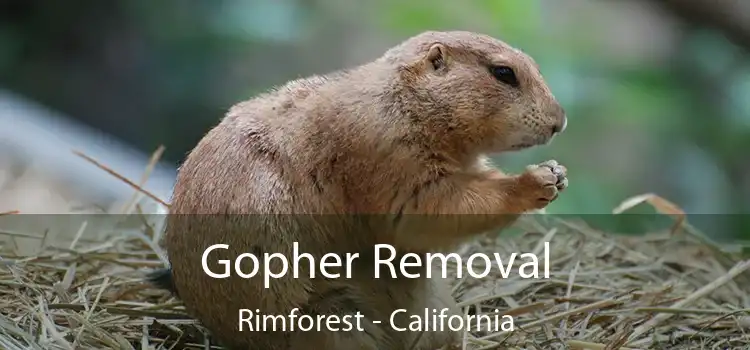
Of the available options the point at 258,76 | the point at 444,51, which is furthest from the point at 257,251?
the point at 258,76

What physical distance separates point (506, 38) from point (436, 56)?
4.36ft

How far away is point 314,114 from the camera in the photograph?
2.37 metres

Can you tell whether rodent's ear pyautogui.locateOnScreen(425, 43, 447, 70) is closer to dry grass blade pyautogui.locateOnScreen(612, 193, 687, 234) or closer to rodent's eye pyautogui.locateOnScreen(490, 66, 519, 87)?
rodent's eye pyautogui.locateOnScreen(490, 66, 519, 87)

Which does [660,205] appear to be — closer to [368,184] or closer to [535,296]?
[535,296]

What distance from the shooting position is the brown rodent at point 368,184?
7.31ft

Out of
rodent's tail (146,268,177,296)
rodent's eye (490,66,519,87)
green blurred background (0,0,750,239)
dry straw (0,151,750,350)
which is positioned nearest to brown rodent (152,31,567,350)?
rodent's eye (490,66,519,87)

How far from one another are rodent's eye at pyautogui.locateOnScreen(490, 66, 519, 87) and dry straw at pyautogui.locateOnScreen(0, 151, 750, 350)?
640 millimetres

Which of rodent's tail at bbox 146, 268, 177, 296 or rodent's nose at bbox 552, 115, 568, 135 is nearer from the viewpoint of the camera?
rodent's nose at bbox 552, 115, 568, 135

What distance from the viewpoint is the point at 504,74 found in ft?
7.48

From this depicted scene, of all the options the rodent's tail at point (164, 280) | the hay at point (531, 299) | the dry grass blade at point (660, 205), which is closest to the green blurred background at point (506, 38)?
the dry grass blade at point (660, 205)

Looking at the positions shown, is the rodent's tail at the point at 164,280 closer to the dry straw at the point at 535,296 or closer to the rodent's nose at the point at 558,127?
the dry straw at the point at 535,296

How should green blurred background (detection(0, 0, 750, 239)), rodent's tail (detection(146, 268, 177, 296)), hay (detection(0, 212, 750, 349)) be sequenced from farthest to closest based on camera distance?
green blurred background (detection(0, 0, 750, 239)), rodent's tail (detection(146, 268, 177, 296)), hay (detection(0, 212, 750, 349))

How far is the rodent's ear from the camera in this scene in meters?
2.31

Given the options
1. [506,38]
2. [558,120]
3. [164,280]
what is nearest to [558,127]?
[558,120]
